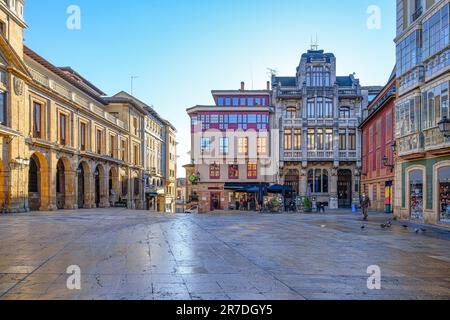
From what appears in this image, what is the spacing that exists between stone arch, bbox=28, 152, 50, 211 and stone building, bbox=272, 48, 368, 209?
26.9m

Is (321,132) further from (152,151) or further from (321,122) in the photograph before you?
(152,151)

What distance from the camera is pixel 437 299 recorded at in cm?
621

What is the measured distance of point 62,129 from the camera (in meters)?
36.1

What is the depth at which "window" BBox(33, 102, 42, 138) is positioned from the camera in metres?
31.0

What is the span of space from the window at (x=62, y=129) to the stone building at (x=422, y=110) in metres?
27.3

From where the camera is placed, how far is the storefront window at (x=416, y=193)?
21.8 meters

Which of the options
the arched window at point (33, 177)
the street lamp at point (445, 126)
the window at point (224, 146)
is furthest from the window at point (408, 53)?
the window at point (224, 146)

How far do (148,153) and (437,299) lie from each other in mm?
59884

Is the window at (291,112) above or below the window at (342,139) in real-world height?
above

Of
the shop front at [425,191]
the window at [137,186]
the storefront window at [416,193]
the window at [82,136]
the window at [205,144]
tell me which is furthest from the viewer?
the window at [137,186]

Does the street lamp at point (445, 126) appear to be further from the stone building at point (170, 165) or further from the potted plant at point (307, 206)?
the stone building at point (170, 165)

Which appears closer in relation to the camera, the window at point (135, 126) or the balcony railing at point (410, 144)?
the balcony railing at point (410, 144)
